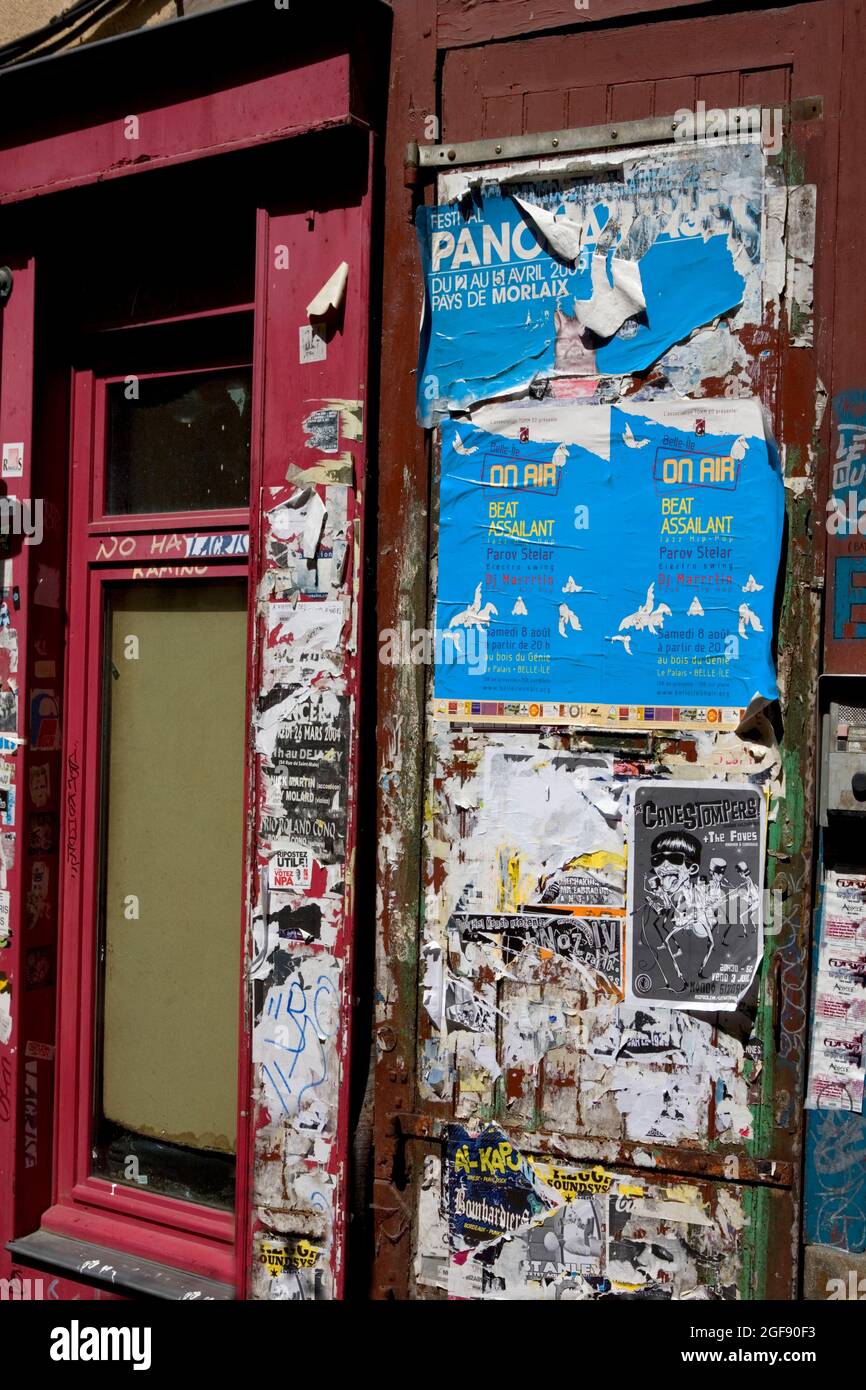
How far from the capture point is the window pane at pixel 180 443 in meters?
3.85

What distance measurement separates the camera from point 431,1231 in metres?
3.36

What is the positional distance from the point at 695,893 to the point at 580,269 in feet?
5.66

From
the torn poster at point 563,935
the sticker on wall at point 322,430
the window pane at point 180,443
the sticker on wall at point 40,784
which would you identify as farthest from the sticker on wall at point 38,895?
the sticker on wall at point 322,430

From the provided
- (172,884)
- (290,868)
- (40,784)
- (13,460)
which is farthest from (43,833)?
(13,460)

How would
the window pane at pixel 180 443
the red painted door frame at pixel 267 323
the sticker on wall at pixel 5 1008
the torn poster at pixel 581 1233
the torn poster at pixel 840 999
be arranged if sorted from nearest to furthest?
the torn poster at pixel 840 999
the torn poster at pixel 581 1233
the red painted door frame at pixel 267 323
the window pane at pixel 180 443
the sticker on wall at pixel 5 1008

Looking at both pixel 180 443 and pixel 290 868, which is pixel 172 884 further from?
pixel 180 443

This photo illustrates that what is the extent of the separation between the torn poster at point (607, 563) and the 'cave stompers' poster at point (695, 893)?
225 millimetres

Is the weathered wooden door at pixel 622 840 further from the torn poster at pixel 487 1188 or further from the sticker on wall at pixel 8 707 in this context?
the sticker on wall at pixel 8 707

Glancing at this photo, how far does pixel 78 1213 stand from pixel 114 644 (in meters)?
2.00

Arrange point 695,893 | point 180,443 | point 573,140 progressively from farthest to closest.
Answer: point 180,443
point 573,140
point 695,893

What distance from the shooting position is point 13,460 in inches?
162

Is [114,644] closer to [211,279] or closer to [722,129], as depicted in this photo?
[211,279]

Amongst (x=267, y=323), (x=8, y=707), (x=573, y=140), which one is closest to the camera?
(x=573, y=140)

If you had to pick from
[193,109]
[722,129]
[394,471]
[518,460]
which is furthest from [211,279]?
[722,129]
